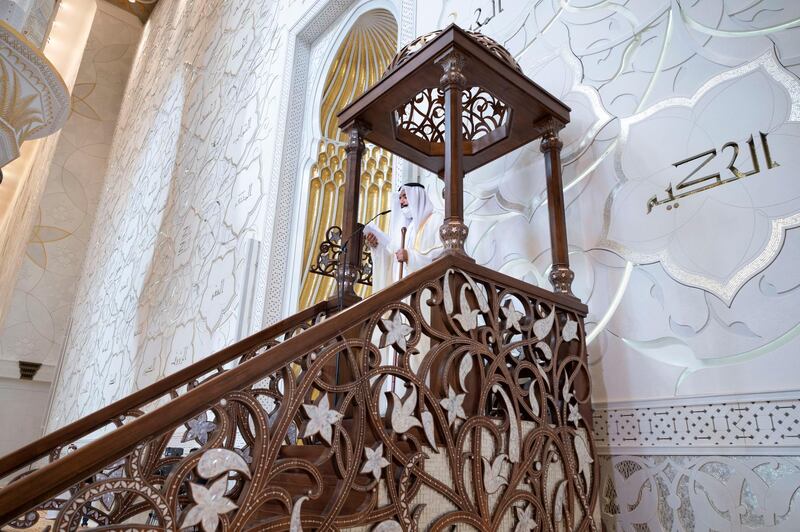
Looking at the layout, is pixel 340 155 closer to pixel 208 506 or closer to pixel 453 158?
pixel 453 158

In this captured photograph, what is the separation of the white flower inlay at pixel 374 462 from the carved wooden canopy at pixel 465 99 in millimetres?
1146

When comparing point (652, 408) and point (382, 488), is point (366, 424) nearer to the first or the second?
point (382, 488)

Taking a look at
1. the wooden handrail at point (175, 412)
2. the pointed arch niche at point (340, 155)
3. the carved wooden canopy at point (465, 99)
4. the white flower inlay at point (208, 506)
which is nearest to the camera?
the wooden handrail at point (175, 412)

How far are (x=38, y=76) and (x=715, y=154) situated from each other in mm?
3524

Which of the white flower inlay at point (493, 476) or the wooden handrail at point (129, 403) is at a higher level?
the wooden handrail at point (129, 403)

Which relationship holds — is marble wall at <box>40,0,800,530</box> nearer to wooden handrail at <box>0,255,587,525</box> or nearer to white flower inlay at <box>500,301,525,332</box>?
white flower inlay at <box>500,301,525,332</box>


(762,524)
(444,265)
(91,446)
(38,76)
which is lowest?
(762,524)

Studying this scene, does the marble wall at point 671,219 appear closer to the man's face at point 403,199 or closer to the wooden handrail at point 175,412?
the man's face at point 403,199

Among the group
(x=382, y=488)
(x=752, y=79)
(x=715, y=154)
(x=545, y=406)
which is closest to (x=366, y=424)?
(x=382, y=488)

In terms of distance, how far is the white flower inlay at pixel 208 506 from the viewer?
91 cm

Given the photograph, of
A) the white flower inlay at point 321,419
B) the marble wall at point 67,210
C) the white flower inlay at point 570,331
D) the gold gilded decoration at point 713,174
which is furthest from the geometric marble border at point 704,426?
the marble wall at point 67,210

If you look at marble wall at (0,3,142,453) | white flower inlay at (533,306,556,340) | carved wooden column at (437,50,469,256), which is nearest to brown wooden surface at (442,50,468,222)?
carved wooden column at (437,50,469,256)

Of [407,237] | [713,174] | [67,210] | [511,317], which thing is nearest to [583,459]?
[511,317]

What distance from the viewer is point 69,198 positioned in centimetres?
830
